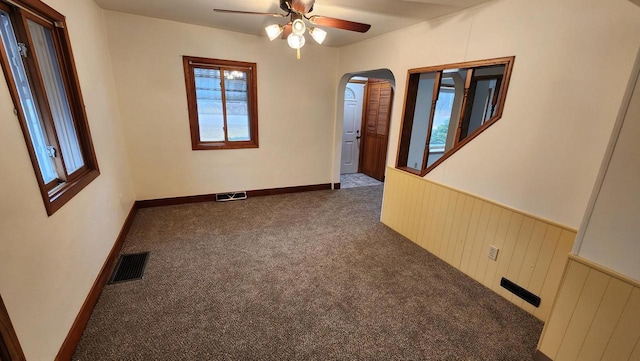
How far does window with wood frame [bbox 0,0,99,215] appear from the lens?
1.49 m

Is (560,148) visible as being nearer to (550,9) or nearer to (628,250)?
(628,250)

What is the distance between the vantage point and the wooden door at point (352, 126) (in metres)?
5.76

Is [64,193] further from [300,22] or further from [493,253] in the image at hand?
[493,253]

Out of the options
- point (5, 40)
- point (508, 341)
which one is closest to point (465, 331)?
point (508, 341)

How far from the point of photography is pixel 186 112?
3.71 metres

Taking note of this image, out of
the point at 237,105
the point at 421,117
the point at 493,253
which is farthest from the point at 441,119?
the point at 237,105

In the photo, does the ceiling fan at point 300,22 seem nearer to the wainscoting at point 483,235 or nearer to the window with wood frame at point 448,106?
the window with wood frame at point 448,106

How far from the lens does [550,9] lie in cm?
180

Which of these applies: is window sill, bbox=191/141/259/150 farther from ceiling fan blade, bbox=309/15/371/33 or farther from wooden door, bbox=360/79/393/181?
wooden door, bbox=360/79/393/181

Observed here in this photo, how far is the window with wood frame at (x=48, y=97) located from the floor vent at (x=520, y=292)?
334cm

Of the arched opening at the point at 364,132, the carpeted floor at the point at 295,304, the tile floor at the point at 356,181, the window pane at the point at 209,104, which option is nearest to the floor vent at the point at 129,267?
the carpeted floor at the point at 295,304

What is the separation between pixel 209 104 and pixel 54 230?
2752 millimetres

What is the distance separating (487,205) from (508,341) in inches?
41.7

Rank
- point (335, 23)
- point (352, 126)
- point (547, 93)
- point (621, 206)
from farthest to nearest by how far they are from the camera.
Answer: point (352, 126)
point (335, 23)
point (547, 93)
point (621, 206)
